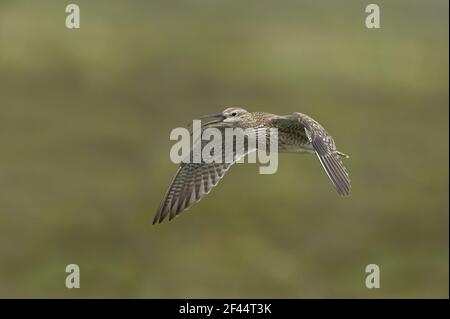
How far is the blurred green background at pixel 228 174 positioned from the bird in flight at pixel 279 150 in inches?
606

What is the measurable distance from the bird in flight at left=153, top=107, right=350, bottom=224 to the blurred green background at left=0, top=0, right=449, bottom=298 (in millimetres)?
15404

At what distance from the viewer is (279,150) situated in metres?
15.7

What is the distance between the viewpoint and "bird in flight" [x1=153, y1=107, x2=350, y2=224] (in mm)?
14188

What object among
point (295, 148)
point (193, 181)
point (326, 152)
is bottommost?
point (326, 152)

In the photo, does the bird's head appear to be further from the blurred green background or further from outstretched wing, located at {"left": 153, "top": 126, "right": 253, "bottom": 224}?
the blurred green background

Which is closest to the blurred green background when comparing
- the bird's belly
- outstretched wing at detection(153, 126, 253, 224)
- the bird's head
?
outstretched wing at detection(153, 126, 253, 224)

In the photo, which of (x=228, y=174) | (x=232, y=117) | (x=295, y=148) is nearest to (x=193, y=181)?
(x=232, y=117)

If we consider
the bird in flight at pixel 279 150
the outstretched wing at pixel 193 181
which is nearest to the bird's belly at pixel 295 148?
the bird in flight at pixel 279 150

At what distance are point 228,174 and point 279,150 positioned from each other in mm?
21646

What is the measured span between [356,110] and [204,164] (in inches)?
1167

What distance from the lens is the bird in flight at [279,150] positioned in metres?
14.2

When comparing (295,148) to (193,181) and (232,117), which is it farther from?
(193,181)

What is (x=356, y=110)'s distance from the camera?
45.7 metres
